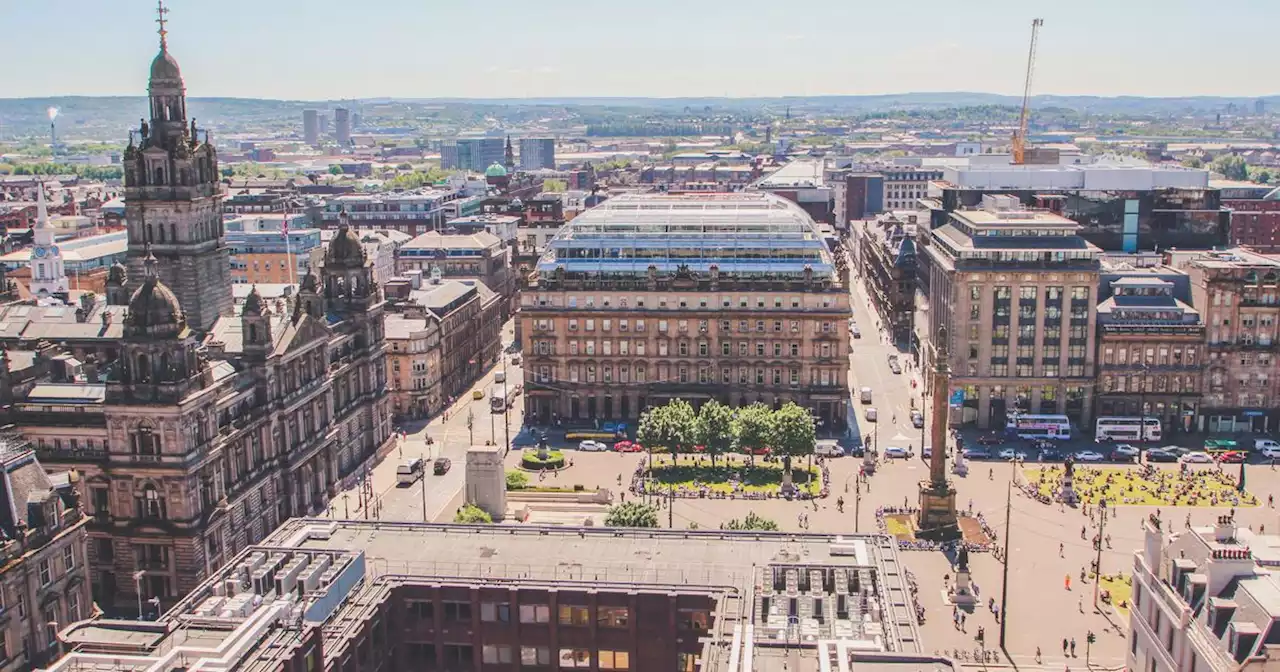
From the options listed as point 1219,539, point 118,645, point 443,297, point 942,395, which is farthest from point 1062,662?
point 443,297

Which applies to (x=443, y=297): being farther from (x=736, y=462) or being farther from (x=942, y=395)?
(x=942, y=395)

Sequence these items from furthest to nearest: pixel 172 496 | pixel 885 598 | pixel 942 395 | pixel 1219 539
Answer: pixel 942 395 → pixel 172 496 → pixel 1219 539 → pixel 885 598

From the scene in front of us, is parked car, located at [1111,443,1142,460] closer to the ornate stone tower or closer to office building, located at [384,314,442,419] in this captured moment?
office building, located at [384,314,442,419]

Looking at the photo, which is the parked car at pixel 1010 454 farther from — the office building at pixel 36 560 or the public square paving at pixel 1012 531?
the office building at pixel 36 560

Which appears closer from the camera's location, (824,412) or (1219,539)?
(1219,539)

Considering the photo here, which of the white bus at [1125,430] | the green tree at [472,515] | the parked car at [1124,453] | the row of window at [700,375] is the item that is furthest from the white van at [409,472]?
the white bus at [1125,430]
